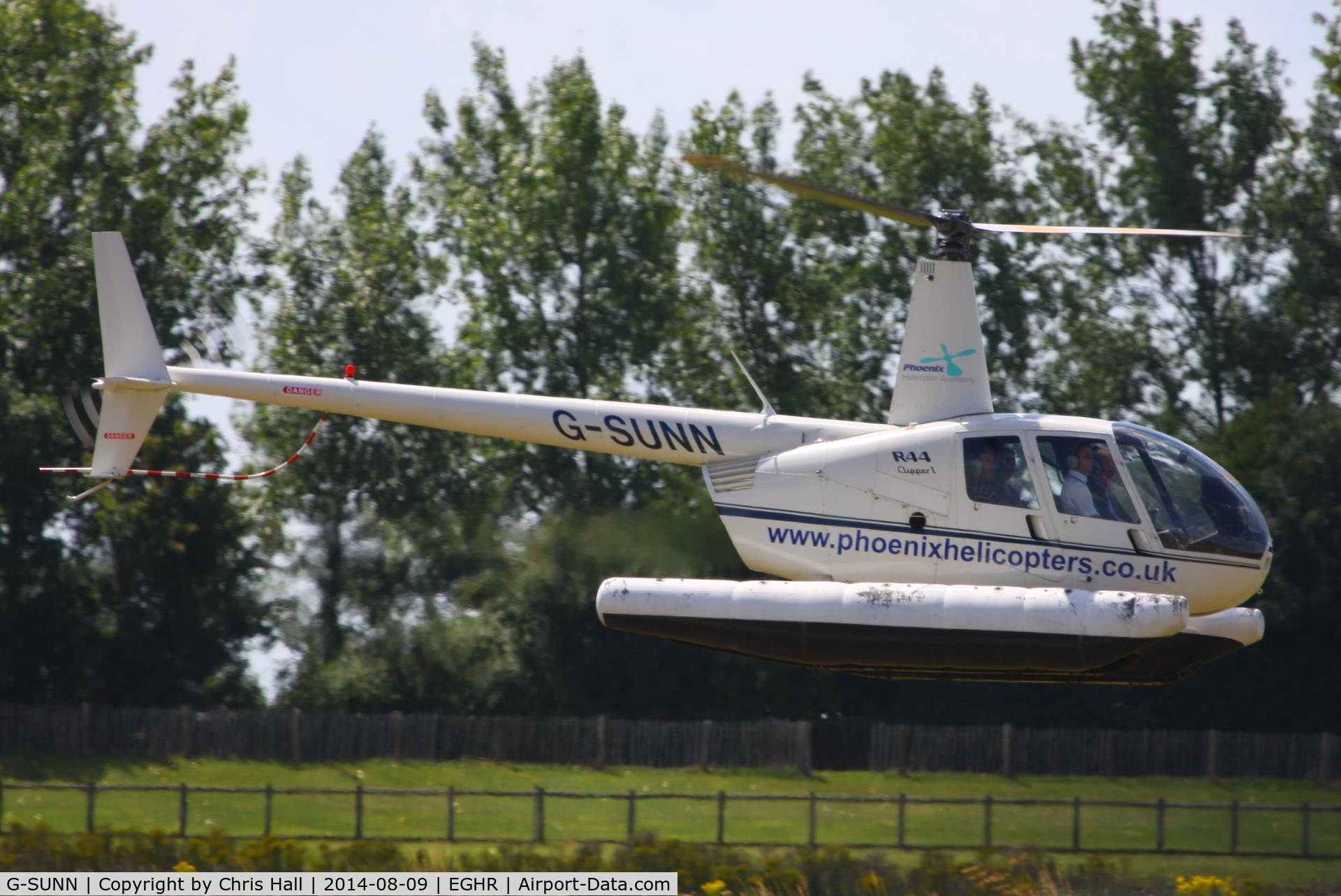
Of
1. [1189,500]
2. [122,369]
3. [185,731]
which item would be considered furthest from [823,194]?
[185,731]

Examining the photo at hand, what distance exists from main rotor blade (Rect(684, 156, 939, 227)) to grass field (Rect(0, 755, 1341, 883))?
1184cm

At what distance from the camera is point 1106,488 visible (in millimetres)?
11305

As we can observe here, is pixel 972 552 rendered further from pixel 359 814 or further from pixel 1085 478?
pixel 359 814

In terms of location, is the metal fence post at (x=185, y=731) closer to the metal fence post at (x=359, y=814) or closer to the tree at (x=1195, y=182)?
the metal fence post at (x=359, y=814)

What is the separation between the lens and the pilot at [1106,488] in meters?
11.3

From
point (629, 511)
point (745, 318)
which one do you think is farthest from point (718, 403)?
point (629, 511)

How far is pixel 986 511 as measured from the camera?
11508mm

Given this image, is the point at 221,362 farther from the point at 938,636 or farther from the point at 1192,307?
the point at 938,636

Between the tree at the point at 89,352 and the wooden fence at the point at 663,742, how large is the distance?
135 cm

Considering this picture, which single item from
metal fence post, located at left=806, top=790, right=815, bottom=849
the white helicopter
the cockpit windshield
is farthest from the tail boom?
metal fence post, located at left=806, top=790, right=815, bottom=849

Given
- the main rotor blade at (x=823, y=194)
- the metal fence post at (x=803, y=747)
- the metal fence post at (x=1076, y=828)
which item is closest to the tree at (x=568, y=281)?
the metal fence post at (x=803, y=747)

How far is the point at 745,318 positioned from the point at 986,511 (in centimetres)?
2259

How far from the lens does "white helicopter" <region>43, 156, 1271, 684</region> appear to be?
1105 centimetres

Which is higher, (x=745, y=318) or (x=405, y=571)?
(x=745, y=318)
